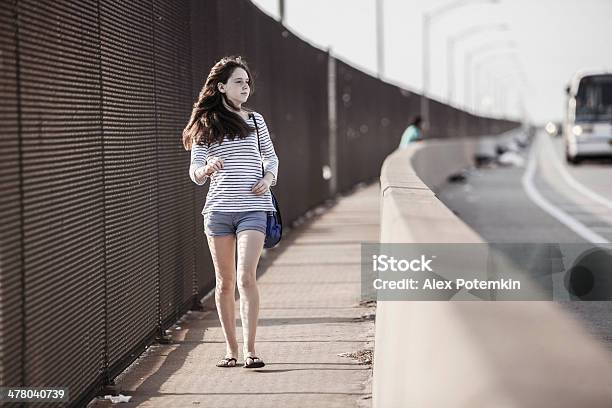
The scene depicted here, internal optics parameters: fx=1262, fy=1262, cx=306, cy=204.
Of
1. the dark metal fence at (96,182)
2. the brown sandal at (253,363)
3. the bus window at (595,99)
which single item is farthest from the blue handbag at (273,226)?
the bus window at (595,99)

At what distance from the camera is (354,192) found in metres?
28.8

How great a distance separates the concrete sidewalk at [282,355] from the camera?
269 inches

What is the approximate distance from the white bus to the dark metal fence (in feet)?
99.2

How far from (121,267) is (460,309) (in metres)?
4.20

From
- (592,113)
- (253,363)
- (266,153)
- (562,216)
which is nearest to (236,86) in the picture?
(266,153)

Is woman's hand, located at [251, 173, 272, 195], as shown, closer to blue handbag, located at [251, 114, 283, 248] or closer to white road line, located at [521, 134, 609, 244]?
blue handbag, located at [251, 114, 283, 248]

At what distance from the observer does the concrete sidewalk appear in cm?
683

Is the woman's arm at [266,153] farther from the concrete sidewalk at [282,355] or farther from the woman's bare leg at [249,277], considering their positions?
the concrete sidewalk at [282,355]

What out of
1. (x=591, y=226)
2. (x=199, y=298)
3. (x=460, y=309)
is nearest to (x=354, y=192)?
(x=591, y=226)

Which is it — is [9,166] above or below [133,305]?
above

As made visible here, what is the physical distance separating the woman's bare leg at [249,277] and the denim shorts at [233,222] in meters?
0.04

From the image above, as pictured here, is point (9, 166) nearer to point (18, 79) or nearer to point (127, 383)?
point (18, 79)

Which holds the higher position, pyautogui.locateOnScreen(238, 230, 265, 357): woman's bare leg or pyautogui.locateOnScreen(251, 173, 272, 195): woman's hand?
pyautogui.locateOnScreen(251, 173, 272, 195): woman's hand

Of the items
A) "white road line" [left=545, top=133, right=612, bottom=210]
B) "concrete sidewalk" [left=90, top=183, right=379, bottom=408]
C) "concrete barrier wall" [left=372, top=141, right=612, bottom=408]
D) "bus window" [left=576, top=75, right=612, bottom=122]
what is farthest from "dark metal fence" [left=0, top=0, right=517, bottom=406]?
"bus window" [left=576, top=75, right=612, bottom=122]
